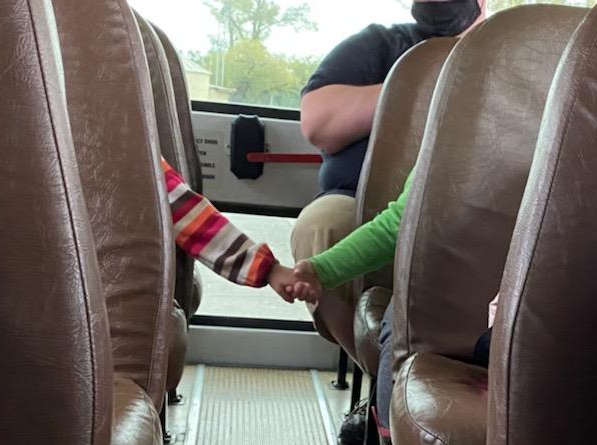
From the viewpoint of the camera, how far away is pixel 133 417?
0.80 metres

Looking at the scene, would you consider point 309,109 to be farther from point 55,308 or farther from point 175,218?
point 55,308

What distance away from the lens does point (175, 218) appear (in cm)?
122

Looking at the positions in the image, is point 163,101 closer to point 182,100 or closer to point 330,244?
point 182,100

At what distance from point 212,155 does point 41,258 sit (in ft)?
5.40

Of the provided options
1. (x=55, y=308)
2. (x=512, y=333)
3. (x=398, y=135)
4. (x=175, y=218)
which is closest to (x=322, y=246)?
(x=398, y=135)

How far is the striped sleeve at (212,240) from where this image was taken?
1221 mm

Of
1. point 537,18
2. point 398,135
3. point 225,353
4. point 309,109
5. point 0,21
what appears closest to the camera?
point 0,21

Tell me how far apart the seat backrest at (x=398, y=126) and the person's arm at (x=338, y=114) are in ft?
0.76

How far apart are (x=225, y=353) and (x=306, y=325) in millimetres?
256

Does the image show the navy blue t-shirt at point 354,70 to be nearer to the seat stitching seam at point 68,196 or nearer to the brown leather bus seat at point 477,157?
the brown leather bus seat at point 477,157

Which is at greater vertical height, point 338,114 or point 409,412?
point 338,114

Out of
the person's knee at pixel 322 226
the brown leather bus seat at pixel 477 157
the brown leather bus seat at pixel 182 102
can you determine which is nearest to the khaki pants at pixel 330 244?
the person's knee at pixel 322 226

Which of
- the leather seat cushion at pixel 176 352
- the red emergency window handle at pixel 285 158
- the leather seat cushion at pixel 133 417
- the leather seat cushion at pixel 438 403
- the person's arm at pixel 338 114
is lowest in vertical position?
the leather seat cushion at pixel 176 352

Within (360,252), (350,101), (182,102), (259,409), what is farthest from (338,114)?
(259,409)
